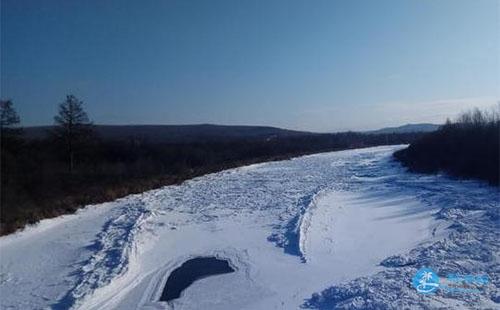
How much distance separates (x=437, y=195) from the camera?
17.6 metres

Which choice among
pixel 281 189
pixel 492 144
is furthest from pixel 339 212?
pixel 492 144

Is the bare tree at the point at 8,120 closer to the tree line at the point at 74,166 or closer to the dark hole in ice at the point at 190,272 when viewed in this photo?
the tree line at the point at 74,166

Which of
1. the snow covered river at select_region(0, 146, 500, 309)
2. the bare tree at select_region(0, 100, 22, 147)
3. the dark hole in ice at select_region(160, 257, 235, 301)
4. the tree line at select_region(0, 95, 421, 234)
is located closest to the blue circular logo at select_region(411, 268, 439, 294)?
the snow covered river at select_region(0, 146, 500, 309)

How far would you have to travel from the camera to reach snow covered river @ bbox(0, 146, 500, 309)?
8023 millimetres

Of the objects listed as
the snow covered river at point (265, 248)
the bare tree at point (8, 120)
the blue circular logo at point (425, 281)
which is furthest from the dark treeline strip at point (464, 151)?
the bare tree at point (8, 120)

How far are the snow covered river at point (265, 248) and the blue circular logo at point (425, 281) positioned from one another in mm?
198

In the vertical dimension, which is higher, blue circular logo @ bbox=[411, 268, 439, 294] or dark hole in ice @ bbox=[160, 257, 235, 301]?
blue circular logo @ bbox=[411, 268, 439, 294]

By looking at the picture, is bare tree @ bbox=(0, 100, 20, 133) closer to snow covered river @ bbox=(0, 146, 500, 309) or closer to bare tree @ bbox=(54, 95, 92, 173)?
bare tree @ bbox=(54, 95, 92, 173)

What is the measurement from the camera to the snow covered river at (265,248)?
26.3 feet

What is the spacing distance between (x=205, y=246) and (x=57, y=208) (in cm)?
691

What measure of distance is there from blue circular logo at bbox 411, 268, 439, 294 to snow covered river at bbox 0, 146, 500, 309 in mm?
198

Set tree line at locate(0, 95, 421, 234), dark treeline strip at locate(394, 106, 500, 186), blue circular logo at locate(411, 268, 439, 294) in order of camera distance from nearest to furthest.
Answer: blue circular logo at locate(411, 268, 439, 294)
tree line at locate(0, 95, 421, 234)
dark treeline strip at locate(394, 106, 500, 186)

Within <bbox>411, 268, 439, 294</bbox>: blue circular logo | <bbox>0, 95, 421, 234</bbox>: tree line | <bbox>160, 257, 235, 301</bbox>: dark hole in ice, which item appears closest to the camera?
<bbox>411, 268, 439, 294</bbox>: blue circular logo

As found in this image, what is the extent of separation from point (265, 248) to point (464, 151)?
16893 mm
